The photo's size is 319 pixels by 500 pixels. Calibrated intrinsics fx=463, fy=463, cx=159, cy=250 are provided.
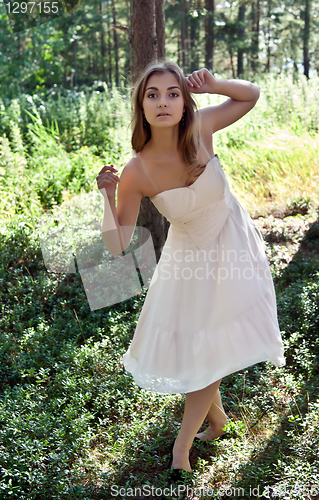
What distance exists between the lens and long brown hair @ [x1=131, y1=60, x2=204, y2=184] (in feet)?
6.94

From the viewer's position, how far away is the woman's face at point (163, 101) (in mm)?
2037

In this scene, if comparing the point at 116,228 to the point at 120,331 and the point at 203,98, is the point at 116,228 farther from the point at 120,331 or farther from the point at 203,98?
the point at 203,98

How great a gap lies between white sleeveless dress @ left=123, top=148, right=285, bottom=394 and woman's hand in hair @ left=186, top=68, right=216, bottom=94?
0.36 m

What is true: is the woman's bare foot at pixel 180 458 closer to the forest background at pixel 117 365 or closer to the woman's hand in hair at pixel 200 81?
the forest background at pixel 117 365

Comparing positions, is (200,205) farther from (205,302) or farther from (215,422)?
(215,422)

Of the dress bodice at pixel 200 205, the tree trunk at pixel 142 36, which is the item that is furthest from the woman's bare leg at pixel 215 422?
the tree trunk at pixel 142 36

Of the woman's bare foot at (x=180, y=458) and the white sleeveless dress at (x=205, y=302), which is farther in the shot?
the woman's bare foot at (x=180, y=458)

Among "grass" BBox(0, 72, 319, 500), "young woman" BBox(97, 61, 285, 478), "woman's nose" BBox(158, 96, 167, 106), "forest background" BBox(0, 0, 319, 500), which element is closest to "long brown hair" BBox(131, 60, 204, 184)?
"young woman" BBox(97, 61, 285, 478)

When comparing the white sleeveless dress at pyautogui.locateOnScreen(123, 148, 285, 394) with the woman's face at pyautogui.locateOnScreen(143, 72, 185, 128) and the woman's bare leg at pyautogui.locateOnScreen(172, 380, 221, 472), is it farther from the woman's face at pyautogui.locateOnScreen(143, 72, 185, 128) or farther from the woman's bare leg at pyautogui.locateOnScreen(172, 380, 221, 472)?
the woman's face at pyautogui.locateOnScreen(143, 72, 185, 128)

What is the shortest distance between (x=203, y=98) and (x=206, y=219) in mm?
7359

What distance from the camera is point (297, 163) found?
6402 millimetres

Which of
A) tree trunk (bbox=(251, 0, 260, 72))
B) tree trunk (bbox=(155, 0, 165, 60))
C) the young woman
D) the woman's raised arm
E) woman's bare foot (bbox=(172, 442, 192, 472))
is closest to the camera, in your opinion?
the young woman

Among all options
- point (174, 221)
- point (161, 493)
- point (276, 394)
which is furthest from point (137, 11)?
point (161, 493)

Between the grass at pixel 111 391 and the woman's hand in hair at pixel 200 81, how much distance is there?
1.38m
